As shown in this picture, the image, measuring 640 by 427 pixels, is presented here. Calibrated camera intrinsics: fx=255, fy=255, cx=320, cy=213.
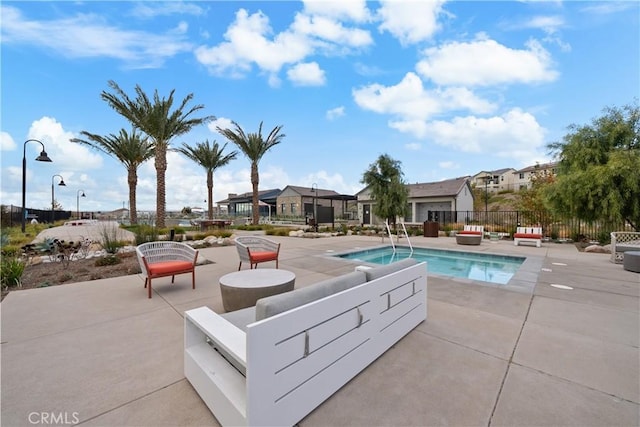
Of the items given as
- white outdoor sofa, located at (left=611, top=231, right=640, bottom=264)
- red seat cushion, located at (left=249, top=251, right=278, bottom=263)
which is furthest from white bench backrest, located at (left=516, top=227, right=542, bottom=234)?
red seat cushion, located at (left=249, top=251, right=278, bottom=263)

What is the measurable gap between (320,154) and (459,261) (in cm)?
1457

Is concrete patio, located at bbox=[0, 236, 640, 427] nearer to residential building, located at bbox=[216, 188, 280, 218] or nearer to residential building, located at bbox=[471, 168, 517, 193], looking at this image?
residential building, located at bbox=[216, 188, 280, 218]

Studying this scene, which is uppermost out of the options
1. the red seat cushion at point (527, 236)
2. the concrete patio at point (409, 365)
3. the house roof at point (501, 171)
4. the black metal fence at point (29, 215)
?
the house roof at point (501, 171)

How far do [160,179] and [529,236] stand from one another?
18162mm

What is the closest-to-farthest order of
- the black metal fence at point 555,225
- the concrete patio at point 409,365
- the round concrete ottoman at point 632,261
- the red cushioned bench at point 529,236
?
the concrete patio at point 409,365 < the round concrete ottoman at point 632,261 < the black metal fence at point 555,225 < the red cushioned bench at point 529,236

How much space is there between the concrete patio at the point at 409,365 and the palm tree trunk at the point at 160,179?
11.7 meters

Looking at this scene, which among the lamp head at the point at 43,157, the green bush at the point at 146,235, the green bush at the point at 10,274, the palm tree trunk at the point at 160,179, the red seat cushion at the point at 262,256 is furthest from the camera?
the palm tree trunk at the point at 160,179

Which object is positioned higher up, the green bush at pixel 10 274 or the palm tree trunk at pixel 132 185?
the palm tree trunk at pixel 132 185

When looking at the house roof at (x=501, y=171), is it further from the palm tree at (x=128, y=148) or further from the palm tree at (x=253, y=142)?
the palm tree at (x=128, y=148)

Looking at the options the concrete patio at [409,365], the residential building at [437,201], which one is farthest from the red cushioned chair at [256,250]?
the residential building at [437,201]

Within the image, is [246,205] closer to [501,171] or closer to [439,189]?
[439,189]

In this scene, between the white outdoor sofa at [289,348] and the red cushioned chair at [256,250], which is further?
the red cushioned chair at [256,250]

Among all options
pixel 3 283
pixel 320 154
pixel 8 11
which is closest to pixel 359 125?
pixel 320 154

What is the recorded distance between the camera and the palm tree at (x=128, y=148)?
15.7m
